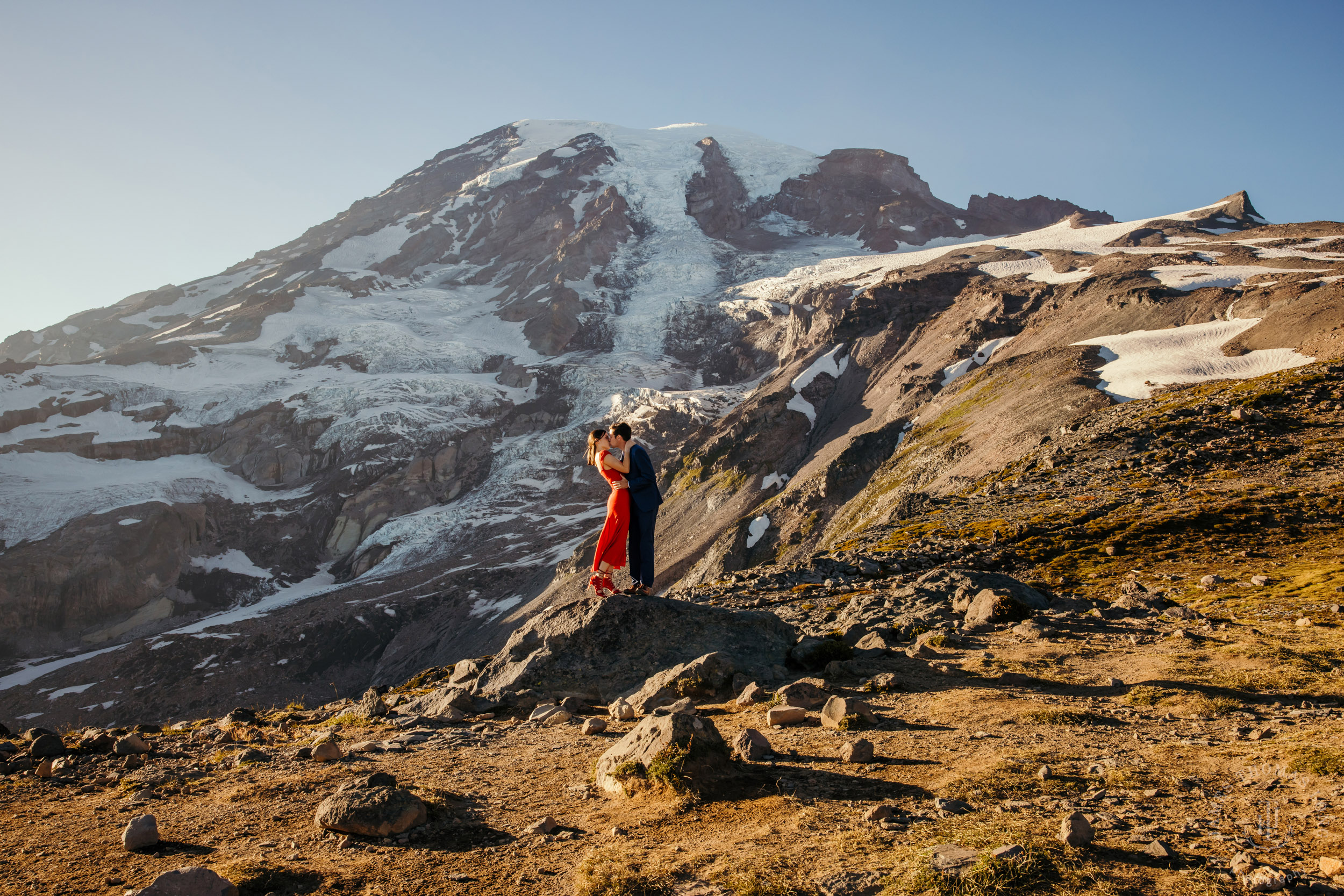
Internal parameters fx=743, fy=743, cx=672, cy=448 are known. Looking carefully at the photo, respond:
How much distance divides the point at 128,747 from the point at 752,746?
27.3ft

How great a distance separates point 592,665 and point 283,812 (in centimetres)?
558

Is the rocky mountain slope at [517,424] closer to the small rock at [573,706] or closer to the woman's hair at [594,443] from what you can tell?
the woman's hair at [594,443]

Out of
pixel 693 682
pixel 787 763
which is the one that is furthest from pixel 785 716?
pixel 693 682

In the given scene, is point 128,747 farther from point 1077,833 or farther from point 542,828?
point 1077,833

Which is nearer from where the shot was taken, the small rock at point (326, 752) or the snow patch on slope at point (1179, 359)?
the small rock at point (326, 752)

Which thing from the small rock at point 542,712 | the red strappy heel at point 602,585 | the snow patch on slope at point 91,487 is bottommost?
the snow patch on slope at point 91,487

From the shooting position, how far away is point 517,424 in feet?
424

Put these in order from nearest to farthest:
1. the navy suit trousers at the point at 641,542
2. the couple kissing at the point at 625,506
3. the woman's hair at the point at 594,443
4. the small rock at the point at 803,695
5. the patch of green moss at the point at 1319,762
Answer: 1. the patch of green moss at the point at 1319,762
2. the small rock at the point at 803,695
3. the woman's hair at the point at 594,443
4. the couple kissing at the point at 625,506
5. the navy suit trousers at the point at 641,542

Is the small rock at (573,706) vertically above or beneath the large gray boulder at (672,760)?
beneath

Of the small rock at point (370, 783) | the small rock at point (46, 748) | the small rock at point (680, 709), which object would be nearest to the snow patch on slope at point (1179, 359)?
the small rock at point (680, 709)

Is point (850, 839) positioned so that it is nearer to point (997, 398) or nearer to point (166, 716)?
point (997, 398)

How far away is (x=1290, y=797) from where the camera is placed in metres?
5.54

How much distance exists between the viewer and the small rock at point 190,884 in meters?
4.95

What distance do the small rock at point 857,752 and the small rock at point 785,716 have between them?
163 cm
